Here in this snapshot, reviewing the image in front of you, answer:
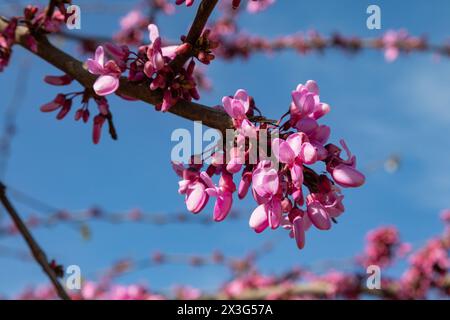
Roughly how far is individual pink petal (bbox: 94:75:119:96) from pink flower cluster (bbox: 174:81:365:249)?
41cm

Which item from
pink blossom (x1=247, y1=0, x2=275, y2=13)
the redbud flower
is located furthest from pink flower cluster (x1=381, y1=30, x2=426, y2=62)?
the redbud flower

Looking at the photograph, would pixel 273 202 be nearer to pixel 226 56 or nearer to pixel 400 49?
pixel 226 56

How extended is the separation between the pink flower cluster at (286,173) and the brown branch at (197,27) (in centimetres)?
24

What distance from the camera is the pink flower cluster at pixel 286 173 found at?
1.56 m

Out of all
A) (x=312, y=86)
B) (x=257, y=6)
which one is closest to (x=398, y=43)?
(x=257, y=6)

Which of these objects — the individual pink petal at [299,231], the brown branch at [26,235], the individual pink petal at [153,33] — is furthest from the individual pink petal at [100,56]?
the brown branch at [26,235]

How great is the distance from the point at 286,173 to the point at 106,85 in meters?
0.71

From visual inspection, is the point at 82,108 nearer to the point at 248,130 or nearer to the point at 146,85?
the point at 146,85

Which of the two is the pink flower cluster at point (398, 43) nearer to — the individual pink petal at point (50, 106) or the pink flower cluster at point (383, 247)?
the pink flower cluster at point (383, 247)

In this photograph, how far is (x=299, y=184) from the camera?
1.57 m

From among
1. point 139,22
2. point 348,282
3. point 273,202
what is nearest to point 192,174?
point 273,202

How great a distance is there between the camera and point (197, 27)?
1.70 m

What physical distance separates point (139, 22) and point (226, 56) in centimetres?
131
